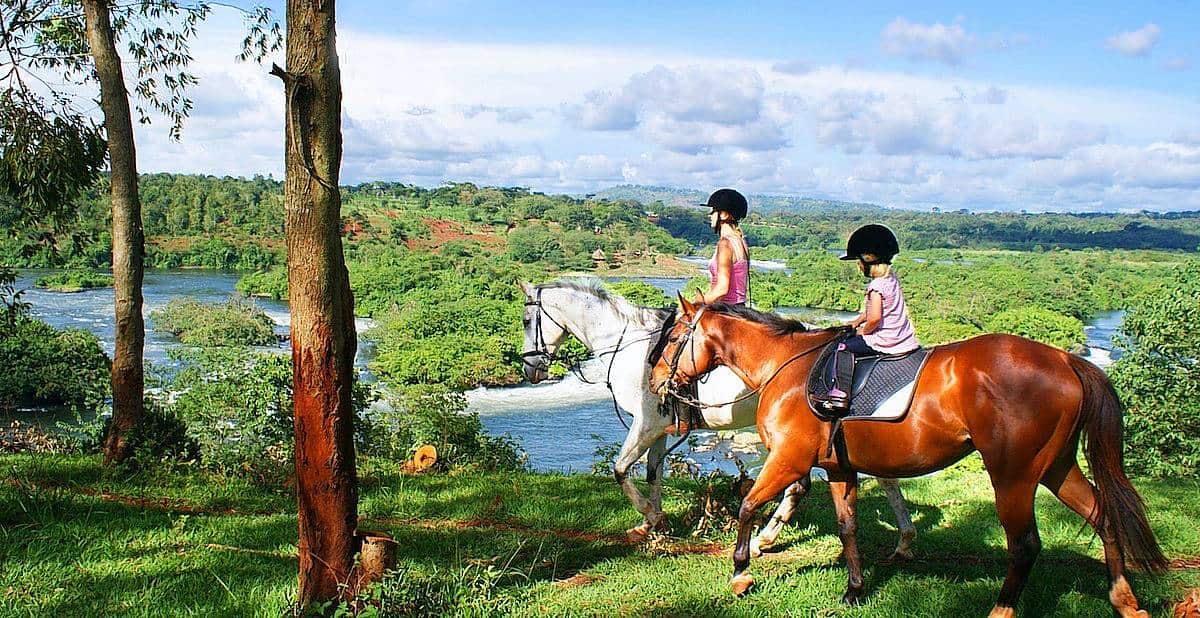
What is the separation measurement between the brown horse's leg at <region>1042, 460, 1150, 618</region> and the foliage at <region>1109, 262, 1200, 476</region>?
9.12 meters

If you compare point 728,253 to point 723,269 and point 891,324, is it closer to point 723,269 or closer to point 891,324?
point 723,269

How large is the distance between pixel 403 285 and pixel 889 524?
56.6 metres

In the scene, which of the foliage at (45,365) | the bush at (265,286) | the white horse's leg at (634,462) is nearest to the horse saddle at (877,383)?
the white horse's leg at (634,462)

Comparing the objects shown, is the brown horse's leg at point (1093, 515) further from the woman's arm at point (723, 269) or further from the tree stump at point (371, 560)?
the tree stump at point (371, 560)

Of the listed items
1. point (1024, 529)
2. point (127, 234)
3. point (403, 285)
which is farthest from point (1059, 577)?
point (403, 285)

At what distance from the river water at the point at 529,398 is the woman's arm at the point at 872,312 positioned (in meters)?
2.43

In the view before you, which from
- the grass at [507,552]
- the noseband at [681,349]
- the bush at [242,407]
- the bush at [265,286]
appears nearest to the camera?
the grass at [507,552]

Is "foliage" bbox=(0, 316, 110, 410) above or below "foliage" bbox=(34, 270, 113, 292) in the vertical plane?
below

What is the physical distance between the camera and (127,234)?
23.8 feet

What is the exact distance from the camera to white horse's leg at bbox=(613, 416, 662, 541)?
6.11 m

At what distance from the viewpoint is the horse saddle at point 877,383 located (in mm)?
4582

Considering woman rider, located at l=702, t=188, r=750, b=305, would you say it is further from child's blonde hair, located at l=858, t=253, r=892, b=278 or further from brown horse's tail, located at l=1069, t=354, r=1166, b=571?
brown horse's tail, located at l=1069, t=354, r=1166, b=571

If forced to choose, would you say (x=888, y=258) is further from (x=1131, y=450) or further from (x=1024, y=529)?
(x=1131, y=450)

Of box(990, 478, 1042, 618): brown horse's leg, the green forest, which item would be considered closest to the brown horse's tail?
box(990, 478, 1042, 618): brown horse's leg
